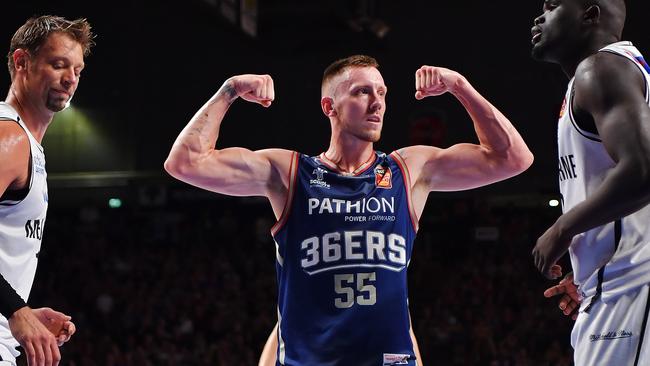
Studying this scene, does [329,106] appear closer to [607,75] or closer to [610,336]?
[607,75]

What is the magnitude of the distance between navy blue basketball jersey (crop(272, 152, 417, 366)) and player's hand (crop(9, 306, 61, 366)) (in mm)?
1398

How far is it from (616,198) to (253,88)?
2.46m

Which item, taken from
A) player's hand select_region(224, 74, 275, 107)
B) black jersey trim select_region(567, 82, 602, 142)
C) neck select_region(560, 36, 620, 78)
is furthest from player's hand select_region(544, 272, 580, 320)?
player's hand select_region(224, 74, 275, 107)

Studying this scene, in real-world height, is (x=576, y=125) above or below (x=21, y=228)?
above

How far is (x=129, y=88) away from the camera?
60.3 ft

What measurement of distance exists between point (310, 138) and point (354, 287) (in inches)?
527

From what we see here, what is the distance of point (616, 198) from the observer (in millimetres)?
2771

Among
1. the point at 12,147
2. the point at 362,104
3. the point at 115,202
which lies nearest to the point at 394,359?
the point at 362,104

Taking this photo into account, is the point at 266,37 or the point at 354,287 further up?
the point at 266,37

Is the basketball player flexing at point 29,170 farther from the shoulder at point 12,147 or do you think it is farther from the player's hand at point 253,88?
the player's hand at point 253,88

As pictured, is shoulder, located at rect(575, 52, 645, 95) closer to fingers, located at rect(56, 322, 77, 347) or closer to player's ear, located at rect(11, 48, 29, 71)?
fingers, located at rect(56, 322, 77, 347)

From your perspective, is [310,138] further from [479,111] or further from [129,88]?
[479,111]

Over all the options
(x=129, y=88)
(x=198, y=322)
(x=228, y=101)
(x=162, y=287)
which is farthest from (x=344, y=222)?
(x=129, y=88)

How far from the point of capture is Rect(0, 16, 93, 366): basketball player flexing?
10.7ft
